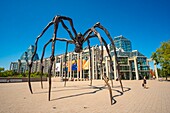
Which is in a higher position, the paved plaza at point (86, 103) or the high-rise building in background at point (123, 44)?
the high-rise building in background at point (123, 44)

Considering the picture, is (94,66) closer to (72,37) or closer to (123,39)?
(72,37)

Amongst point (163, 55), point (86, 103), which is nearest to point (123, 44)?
point (163, 55)

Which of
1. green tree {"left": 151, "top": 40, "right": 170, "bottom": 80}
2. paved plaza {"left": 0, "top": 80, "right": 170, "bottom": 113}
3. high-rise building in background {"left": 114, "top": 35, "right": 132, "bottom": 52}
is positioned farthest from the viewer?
high-rise building in background {"left": 114, "top": 35, "right": 132, "bottom": 52}

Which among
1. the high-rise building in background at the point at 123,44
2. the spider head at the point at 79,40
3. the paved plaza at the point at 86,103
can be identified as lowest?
the paved plaza at the point at 86,103

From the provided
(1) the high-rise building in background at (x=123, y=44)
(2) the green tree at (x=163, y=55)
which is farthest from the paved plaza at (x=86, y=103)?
(1) the high-rise building in background at (x=123, y=44)

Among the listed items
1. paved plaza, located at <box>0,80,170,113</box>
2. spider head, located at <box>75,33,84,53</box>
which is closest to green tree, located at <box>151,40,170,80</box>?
paved plaza, located at <box>0,80,170,113</box>

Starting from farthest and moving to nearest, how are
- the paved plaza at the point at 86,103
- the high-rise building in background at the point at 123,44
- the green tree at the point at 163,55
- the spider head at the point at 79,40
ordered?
the high-rise building in background at the point at 123,44
the green tree at the point at 163,55
the spider head at the point at 79,40
the paved plaza at the point at 86,103

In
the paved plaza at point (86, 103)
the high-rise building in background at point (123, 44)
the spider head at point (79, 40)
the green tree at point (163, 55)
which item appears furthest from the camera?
the high-rise building in background at point (123, 44)

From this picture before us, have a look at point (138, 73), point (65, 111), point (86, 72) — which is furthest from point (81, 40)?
point (86, 72)

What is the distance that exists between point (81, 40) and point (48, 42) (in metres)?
2.58

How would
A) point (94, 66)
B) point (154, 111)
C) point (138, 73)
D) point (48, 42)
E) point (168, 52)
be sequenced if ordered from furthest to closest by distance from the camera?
1. point (94, 66)
2. point (138, 73)
3. point (168, 52)
4. point (48, 42)
5. point (154, 111)

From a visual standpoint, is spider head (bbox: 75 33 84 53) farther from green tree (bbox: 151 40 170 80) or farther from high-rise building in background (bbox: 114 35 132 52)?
high-rise building in background (bbox: 114 35 132 52)

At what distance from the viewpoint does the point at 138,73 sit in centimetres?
5194

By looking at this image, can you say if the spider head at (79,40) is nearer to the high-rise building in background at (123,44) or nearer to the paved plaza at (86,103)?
the paved plaza at (86,103)
